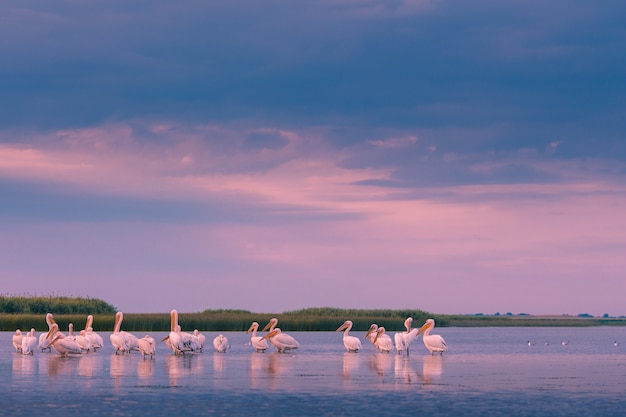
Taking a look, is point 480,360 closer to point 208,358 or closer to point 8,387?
point 208,358

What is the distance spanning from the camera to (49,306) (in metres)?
63.3

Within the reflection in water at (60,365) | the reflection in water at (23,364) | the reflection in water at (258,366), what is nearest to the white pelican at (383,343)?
the reflection in water at (258,366)

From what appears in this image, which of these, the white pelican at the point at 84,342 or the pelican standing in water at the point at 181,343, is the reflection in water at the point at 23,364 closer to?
the white pelican at the point at 84,342

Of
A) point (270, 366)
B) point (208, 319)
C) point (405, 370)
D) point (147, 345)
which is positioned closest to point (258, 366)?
point (270, 366)

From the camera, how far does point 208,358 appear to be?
30016 mm

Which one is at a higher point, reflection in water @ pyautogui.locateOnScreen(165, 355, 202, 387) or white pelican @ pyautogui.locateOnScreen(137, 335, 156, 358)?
white pelican @ pyautogui.locateOnScreen(137, 335, 156, 358)

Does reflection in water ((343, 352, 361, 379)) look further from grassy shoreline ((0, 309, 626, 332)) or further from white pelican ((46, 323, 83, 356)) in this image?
grassy shoreline ((0, 309, 626, 332))

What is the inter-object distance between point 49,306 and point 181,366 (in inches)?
1549

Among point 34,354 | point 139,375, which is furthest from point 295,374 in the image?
point 34,354

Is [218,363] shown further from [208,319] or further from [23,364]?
[208,319]

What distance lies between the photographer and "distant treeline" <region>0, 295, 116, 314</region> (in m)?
62.8

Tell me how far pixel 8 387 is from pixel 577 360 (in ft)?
59.7

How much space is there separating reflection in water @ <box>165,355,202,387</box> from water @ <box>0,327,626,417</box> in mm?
27

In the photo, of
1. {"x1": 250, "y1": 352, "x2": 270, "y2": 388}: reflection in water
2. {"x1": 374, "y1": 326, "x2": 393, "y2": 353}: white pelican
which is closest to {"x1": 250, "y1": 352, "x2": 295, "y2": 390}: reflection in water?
{"x1": 250, "y1": 352, "x2": 270, "y2": 388}: reflection in water
